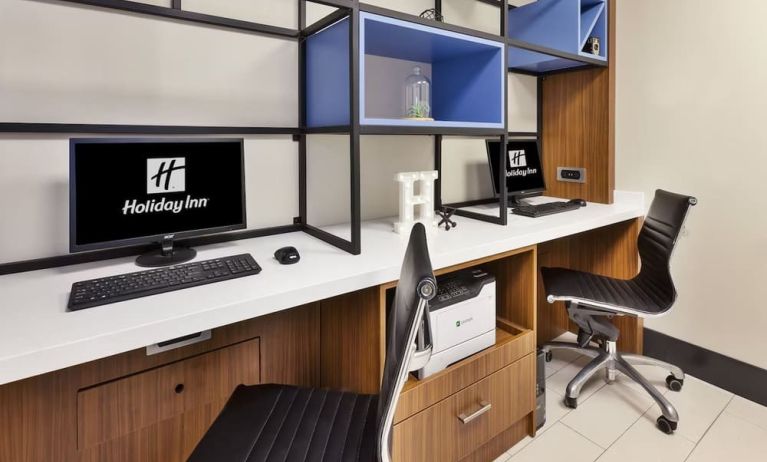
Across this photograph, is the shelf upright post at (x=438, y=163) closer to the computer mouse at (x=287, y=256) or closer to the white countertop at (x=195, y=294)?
the white countertop at (x=195, y=294)

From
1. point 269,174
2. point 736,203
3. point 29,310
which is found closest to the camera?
point 29,310

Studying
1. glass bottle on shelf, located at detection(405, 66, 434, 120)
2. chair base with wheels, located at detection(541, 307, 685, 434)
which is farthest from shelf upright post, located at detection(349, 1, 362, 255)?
chair base with wheels, located at detection(541, 307, 685, 434)

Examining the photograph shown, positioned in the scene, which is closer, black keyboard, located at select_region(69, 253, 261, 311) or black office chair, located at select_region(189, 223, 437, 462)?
black office chair, located at select_region(189, 223, 437, 462)

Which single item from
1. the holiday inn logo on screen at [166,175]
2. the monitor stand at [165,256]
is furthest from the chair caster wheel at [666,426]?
the holiday inn logo on screen at [166,175]

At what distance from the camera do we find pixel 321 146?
5.73ft

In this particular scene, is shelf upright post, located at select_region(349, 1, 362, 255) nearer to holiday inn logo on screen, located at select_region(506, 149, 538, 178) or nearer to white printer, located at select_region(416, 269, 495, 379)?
white printer, located at select_region(416, 269, 495, 379)

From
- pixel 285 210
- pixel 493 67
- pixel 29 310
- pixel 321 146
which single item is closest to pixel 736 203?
pixel 493 67

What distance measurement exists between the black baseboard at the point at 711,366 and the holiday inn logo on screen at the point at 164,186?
8.05 ft

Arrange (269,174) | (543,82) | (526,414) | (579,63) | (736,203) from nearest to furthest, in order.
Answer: (269,174) < (526,414) < (736,203) < (579,63) < (543,82)

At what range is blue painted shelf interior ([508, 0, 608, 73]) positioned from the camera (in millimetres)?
2086

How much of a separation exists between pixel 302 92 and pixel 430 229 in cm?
73

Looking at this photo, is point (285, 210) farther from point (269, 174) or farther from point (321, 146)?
point (321, 146)

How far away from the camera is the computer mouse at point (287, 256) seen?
51.2 inches

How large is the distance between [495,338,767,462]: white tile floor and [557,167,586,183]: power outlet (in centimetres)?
110
